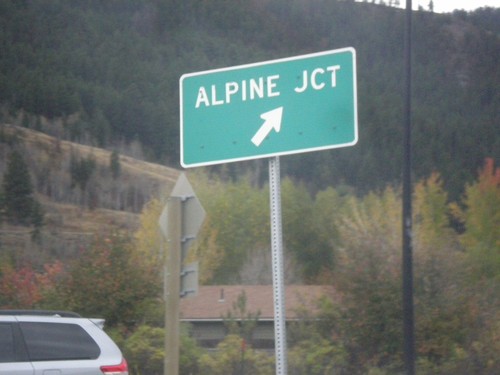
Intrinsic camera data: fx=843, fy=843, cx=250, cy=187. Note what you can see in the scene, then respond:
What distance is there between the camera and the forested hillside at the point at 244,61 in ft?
289

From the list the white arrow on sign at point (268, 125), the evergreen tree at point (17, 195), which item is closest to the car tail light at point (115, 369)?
the white arrow on sign at point (268, 125)

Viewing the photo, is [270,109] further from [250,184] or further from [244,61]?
[244,61]

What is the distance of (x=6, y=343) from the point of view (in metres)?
9.16

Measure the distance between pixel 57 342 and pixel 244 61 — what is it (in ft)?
313

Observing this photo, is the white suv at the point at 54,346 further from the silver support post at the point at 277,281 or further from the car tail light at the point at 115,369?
the silver support post at the point at 277,281

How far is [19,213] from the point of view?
7256 cm

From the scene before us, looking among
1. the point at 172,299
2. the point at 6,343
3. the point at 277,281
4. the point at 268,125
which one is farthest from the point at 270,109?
the point at 6,343

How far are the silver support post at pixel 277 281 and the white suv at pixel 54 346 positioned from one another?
3.73 m

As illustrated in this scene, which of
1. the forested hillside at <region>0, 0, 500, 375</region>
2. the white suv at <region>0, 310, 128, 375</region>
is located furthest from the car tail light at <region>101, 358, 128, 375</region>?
the forested hillside at <region>0, 0, 500, 375</region>

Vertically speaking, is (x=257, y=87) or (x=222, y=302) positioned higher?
(x=257, y=87)

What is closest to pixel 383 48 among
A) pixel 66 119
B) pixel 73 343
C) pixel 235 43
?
pixel 235 43

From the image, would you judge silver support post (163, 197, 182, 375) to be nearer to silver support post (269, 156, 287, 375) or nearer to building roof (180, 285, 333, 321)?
silver support post (269, 156, 287, 375)

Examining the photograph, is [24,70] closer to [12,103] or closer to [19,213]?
[12,103]

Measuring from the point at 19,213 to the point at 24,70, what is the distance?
2908 cm
